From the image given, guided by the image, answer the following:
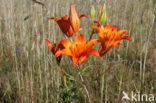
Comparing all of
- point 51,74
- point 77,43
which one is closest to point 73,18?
point 77,43

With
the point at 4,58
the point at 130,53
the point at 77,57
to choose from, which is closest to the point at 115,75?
the point at 130,53

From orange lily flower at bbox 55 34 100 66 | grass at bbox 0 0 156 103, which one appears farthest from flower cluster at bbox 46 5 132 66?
grass at bbox 0 0 156 103

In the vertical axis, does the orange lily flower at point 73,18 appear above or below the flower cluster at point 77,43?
above

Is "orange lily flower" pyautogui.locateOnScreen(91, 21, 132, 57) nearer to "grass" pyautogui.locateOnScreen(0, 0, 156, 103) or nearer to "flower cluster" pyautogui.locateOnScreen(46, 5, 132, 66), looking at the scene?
"flower cluster" pyautogui.locateOnScreen(46, 5, 132, 66)

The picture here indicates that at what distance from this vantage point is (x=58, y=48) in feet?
2.08

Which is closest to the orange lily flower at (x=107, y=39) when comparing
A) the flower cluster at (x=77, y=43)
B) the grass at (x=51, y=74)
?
the flower cluster at (x=77, y=43)

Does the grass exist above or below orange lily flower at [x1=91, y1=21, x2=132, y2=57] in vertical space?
below

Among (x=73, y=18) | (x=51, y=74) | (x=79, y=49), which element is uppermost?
(x=73, y=18)

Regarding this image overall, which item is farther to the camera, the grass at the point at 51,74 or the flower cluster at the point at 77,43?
the grass at the point at 51,74

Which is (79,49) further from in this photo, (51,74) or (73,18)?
(51,74)

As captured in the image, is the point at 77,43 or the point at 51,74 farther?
the point at 51,74

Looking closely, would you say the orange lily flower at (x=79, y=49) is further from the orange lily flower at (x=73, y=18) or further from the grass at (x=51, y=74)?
the grass at (x=51, y=74)

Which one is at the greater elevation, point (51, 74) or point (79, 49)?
point (79, 49)

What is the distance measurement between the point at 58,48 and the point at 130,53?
147 cm
